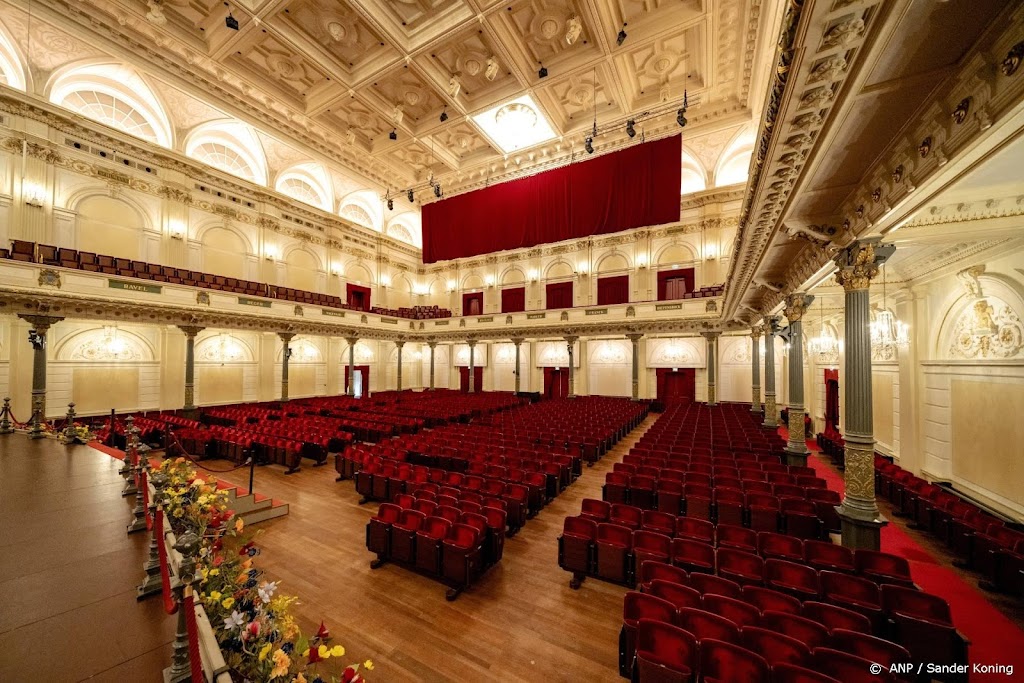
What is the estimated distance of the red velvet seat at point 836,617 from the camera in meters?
2.84

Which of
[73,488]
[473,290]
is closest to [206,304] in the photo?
[73,488]

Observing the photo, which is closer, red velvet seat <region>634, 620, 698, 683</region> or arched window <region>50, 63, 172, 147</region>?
red velvet seat <region>634, 620, 698, 683</region>

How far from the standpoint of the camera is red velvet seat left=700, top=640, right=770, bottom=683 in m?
2.31

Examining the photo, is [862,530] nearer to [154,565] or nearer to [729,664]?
[729,664]

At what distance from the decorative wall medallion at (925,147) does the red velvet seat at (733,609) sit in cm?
389

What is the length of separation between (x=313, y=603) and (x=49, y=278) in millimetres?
13228

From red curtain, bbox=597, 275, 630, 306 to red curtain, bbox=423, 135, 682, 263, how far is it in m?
8.03

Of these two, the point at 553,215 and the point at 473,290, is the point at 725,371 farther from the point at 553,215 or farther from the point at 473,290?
the point at 473,290

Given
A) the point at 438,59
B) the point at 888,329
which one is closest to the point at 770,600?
the point at 888,329

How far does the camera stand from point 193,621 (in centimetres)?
178

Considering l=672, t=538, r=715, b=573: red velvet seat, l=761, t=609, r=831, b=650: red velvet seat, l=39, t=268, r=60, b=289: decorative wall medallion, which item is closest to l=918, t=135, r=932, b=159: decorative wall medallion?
l=761, t=609, r=831, b=650: red velvet seat

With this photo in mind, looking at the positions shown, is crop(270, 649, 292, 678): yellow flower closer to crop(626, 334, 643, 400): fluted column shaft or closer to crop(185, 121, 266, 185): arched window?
crop(626, 334, 643, 400): fluted column shaft

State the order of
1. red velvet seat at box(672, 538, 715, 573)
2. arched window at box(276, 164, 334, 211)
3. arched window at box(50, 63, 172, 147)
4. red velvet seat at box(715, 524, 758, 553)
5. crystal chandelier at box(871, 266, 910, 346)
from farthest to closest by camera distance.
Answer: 1. arched window at box(276, 164, 334, 211)
2. arched window at box(50, 63, 172, 147)
3. crystal chandelier at box(871, 266, 910, 346)
4. red velvet seat at box(715, 524, 758, 553)
5. red velvet seat at box(672, 538, 715, 573)

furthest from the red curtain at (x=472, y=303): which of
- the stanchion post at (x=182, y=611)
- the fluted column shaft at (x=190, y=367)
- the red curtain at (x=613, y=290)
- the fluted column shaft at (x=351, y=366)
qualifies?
the stanchion post at (x=182, y=611)
